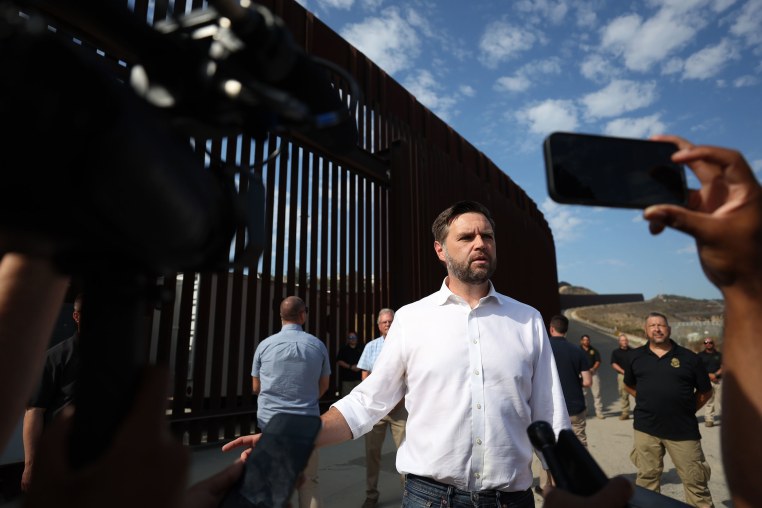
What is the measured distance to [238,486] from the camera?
0.67 metres

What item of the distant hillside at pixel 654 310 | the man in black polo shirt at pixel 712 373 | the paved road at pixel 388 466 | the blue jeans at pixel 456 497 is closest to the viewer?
the blue jeans at pixel 456 497

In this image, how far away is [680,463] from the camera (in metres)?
4.27

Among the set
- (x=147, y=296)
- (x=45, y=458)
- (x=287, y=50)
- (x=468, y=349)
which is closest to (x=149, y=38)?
(x=287, y=50)

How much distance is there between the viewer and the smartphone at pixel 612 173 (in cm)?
96

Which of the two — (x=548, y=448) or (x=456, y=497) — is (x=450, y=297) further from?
(x=548, y=448)

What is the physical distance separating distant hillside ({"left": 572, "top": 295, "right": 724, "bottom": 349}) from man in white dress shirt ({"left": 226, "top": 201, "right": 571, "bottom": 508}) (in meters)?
25.9

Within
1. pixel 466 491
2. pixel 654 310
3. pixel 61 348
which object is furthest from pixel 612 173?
pixel 654 310

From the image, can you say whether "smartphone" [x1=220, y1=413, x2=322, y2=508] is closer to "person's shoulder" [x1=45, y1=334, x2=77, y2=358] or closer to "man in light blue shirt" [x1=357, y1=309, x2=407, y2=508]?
"person's shoulder" [x1=45, y1=334, x2=77, y2=358]

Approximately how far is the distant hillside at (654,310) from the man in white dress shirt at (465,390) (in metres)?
25.9

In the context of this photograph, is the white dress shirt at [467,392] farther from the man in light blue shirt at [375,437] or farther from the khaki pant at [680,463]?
the khaki pant at [680,463]

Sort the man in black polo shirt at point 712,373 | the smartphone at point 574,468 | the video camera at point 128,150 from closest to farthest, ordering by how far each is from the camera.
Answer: the video camera at point 128,150 → the smartphone at point 574,468 → the man in black polo shirt at point 712,373

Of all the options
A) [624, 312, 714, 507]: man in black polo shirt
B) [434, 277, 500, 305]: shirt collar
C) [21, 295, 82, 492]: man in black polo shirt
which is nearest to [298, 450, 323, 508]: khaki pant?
[21, 295, 82, 492]: man in black polo shirt

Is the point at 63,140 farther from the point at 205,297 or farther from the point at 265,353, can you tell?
the point at 205,297

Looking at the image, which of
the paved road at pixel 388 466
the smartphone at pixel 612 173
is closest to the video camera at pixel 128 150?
the smartphone at pixel 612 173
